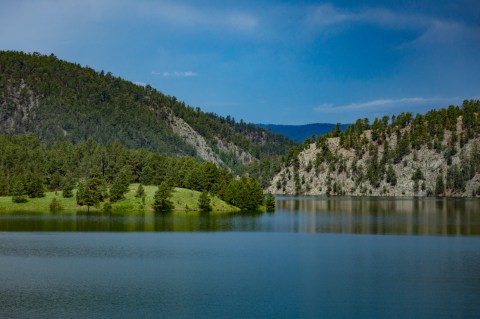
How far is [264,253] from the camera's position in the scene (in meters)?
93.2

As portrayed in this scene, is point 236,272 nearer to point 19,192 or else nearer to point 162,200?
point 162,200

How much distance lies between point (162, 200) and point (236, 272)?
112 metres

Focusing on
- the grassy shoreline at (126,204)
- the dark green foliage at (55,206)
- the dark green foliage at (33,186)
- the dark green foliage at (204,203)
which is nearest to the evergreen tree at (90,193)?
the grassy shoreline at (126,204)

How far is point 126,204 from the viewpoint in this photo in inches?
7357

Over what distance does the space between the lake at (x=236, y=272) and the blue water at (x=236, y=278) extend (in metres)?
0.14

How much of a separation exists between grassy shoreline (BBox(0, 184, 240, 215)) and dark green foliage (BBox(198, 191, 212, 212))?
1.74 m

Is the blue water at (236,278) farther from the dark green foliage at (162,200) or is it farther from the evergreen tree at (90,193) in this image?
the evergreen tree at (90,193)

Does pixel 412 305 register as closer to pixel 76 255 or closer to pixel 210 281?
pixel 210 281

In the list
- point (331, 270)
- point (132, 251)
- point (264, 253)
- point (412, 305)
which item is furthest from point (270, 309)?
point (132, 251)

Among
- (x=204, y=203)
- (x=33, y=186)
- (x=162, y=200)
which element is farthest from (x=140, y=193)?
(x=33, y=186)

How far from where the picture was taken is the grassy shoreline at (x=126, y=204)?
7205 inches

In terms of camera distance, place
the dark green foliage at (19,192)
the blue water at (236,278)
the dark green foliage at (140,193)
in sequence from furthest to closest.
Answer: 1. the dark green foliage at (140,193)
2. the dark green foliage at (19,192)
3. the blue water at (236,278)

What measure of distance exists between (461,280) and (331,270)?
52.1 feet

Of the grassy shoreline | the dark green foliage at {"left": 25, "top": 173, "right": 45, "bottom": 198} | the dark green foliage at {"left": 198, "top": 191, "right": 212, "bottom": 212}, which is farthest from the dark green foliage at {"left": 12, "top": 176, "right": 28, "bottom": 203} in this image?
the dark green foliage at {"left": 198, "top": 191, "right": 212, "bottom": 212}
